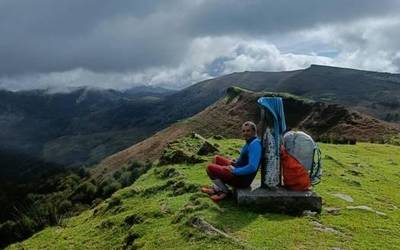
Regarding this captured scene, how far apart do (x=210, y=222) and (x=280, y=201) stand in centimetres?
258

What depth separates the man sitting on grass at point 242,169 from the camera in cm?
1566

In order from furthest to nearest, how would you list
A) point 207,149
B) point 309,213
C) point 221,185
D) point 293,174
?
1. point 207,149
2. point 221,185
3. point 293,174
4. point 309,213

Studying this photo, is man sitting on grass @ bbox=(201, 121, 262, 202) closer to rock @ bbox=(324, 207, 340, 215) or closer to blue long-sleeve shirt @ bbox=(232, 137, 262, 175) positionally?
blue long-sleeve shirt @ bbox=(232, 137, 262, 175)

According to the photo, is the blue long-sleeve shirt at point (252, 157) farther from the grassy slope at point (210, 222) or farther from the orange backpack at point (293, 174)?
the grassy slope at point (210, 222)

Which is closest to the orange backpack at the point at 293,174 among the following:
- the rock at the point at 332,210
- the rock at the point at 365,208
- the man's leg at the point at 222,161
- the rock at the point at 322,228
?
the rock at the point at 332,210

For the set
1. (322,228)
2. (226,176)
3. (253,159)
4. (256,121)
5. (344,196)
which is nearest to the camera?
(322,228)

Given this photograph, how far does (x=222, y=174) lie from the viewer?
16109 mm

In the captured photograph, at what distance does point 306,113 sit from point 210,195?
353 ft

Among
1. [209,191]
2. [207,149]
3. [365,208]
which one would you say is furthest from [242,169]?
[207,149]

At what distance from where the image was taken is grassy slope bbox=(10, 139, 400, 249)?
12742mm

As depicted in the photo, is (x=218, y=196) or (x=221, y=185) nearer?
(x=218, y=196)

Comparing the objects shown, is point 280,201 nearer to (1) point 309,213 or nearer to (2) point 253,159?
(1) point 309,213

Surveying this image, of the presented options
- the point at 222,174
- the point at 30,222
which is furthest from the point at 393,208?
the point at 30,222

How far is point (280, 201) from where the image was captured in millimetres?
15234
